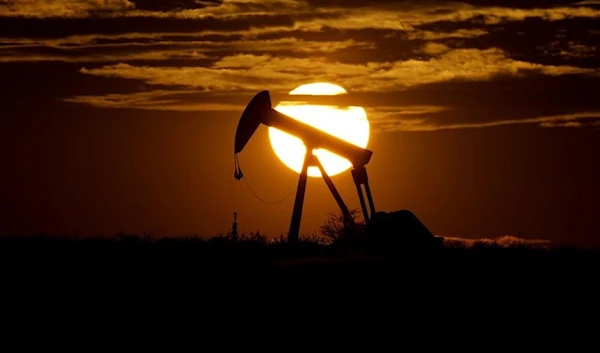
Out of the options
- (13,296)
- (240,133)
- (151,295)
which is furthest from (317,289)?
(240,133)

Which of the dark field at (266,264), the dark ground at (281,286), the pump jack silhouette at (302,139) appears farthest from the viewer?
the pump jack silhouette at (302,139)

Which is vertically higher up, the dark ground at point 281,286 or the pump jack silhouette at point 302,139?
the pump jack silhouette at point 302,139

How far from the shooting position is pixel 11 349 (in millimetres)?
13672

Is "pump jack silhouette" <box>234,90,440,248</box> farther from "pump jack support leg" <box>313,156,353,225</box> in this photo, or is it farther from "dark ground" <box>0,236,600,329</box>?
"dark ground" <box>0,236,600,329</box>

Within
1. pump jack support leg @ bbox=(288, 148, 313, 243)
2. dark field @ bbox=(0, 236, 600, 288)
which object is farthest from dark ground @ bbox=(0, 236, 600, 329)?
pump jack support leg @ bbox=(288, 148, 313, 243)

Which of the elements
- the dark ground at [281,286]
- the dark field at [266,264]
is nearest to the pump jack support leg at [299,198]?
the dark field at [266,264]

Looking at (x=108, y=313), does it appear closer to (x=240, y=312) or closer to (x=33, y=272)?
(x=240, y=312)

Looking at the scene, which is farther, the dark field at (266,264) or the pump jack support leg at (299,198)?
the pump jack support leg at (299,198)

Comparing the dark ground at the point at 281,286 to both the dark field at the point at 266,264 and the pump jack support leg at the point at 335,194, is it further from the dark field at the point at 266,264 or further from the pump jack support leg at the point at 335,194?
the pump jack support leg at the point at 335,194

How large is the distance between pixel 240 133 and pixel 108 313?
11.8 meters

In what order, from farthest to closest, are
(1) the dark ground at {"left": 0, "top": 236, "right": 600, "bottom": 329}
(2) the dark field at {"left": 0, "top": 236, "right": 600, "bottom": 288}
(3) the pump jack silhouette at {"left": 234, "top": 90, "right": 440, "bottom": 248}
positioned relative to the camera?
(3) the pump jack silhouette at {"left": 234, "top": 90, "right": 440, "bottom": 248}, (2) the dark field at {"left": 0, "top": 236, "right": 600, "bottom": 288}, (1) the dark ground at {"left": 0, "top": 236, "right": 600, "bottom": 329}

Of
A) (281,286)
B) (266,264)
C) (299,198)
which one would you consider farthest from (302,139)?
(281,286)

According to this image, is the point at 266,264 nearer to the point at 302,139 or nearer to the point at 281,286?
the point at 281,286

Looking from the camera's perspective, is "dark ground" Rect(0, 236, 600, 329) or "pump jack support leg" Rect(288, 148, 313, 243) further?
"pump jack support leg" Rect(288, 148, 313, 243)
